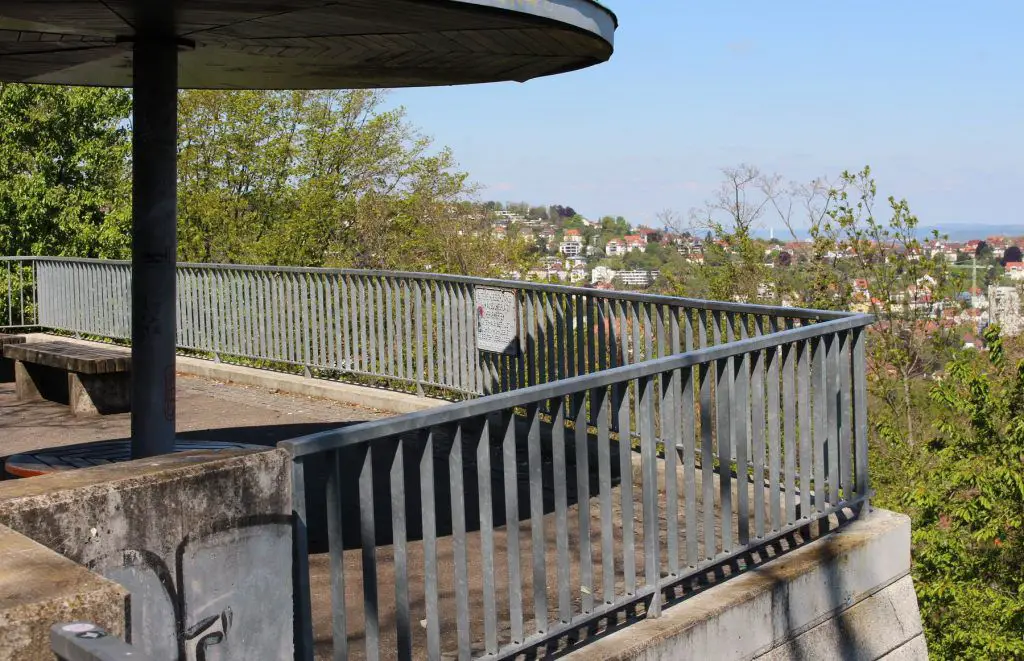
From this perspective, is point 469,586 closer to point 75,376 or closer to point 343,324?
point 343,324

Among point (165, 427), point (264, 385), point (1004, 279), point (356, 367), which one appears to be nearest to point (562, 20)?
point (165, 427)

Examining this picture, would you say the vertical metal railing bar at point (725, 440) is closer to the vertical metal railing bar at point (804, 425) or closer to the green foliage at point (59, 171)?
the vertical metal railing bar at point (804, 425)

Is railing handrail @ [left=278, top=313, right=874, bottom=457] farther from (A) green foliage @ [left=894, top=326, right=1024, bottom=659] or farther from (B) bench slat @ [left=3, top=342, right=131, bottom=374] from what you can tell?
(A) green foliage @ [left=894, top=326, right=1024, bottom=659]

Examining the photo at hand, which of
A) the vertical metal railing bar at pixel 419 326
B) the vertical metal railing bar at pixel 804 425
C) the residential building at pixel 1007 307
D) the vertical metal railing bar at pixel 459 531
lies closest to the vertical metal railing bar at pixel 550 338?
the vertical metal railing bar at pixel 419 326

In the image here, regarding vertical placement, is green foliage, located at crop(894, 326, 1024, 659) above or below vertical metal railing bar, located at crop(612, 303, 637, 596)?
below

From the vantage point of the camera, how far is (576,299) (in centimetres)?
818

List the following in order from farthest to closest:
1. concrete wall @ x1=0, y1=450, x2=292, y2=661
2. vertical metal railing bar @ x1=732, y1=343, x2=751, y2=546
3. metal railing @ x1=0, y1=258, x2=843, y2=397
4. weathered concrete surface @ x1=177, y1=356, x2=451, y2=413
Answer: weathered concrete surface @ x1=177, y1=356, x2=451, y2=413 < metal railing @ x1=0, y1=258, x2=843, y2=397 < vertical metal railing bar @ x1=732, y1=343, x2=751, y2=546 < concrete wall @ x1=0, y1=450, x2=292, y2=661

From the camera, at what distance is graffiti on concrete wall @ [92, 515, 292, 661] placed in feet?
9.62

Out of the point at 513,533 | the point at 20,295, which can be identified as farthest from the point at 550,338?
the point at 20,295

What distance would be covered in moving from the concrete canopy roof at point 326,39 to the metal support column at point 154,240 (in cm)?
23

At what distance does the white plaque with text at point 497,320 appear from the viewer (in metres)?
8.98

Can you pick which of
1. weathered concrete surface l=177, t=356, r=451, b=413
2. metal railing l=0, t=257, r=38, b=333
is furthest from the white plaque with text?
metal railing l=0, t=257, r=38, b=333

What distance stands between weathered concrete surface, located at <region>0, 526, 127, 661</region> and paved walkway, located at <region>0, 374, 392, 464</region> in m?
6.85

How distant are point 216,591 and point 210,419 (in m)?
7.74
